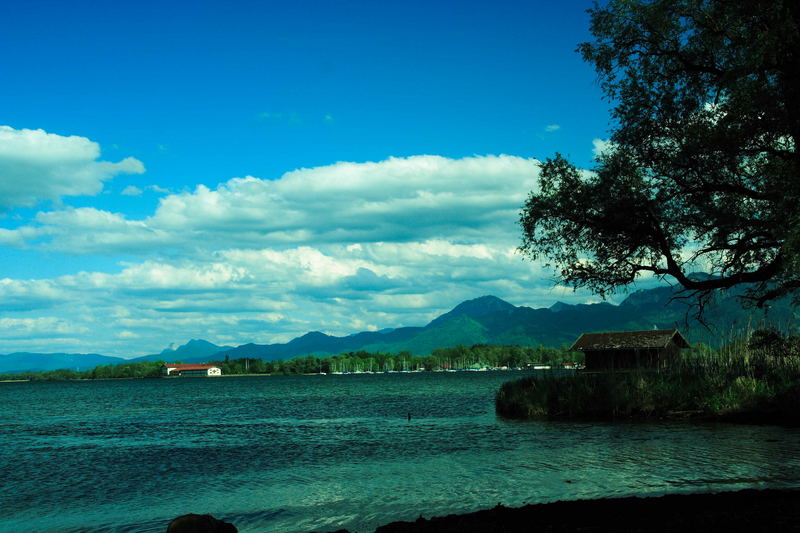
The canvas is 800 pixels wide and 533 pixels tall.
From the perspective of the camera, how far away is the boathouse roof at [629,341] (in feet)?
261

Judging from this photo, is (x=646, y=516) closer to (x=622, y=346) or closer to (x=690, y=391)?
(x=690, y=391)

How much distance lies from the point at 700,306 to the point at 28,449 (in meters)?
38.7

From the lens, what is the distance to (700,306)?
2578cm

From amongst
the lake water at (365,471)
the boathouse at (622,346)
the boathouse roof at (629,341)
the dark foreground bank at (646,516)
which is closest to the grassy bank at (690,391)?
the lake water at (365,471)

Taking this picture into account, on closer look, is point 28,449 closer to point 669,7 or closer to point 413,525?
point 413,525

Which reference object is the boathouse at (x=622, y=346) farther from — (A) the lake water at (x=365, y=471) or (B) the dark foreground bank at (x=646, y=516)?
(B) the dark foreground bank at (x=646, y=516)

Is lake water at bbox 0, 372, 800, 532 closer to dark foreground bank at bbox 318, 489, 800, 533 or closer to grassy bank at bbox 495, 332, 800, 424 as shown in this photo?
grassy bank at bbox 495, 332, 800, 424

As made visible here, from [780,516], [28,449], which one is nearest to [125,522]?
[780,516]

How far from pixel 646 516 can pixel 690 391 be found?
2597cm

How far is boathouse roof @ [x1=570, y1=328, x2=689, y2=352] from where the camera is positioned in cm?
7956

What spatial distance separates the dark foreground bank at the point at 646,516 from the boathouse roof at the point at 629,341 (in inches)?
2672

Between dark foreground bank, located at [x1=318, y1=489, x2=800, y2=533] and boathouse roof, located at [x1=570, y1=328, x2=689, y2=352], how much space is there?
67.9 metres

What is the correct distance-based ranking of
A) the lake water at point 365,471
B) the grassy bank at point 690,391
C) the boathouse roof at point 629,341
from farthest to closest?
1. the boathouse roof at point 629,341
2. the grassy bank at point 690,391
3. the lake water at point 365,471

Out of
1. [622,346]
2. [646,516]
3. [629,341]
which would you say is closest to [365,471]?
[646,516]
